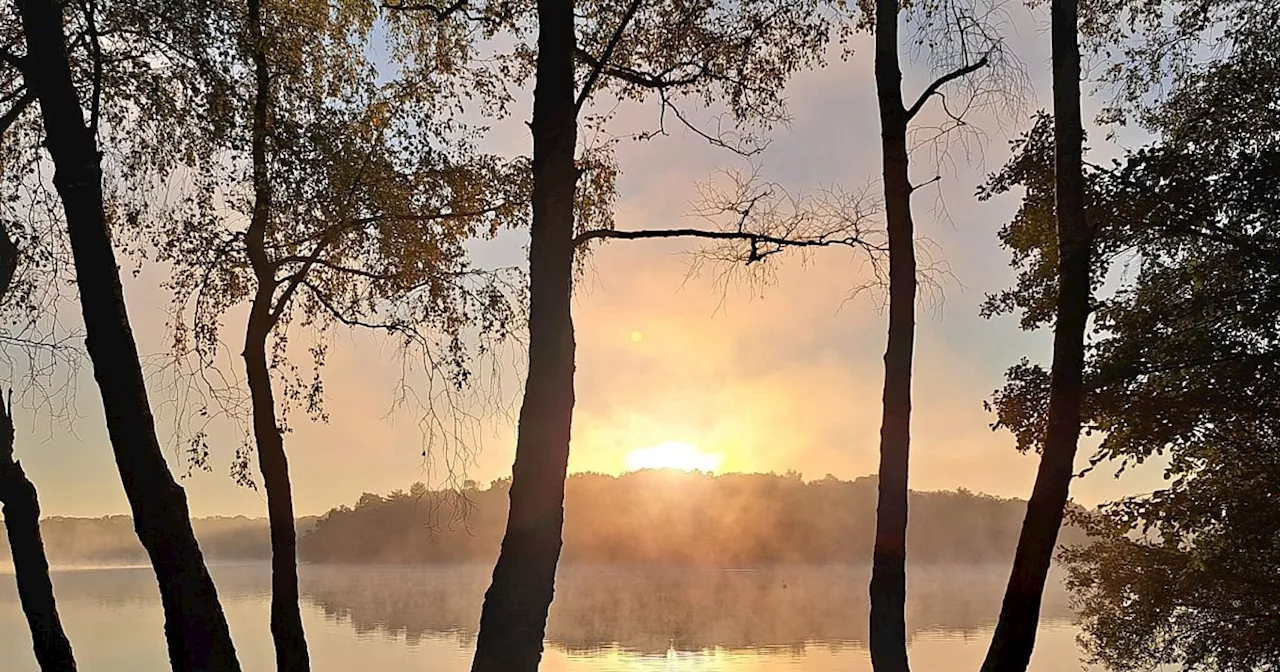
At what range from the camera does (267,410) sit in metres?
7.68

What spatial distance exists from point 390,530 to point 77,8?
49710 millimetres

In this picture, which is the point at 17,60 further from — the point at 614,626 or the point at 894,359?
the point at 614,626

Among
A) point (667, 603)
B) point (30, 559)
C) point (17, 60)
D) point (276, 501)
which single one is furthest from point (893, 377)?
point (667, 603)

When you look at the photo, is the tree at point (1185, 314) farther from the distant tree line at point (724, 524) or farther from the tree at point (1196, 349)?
the distant tree line at point (724, 524)

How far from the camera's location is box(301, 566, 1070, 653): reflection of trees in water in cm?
3180

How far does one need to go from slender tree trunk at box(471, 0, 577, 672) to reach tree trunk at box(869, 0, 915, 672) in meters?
1.96

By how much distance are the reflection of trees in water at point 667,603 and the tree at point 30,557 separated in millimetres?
22209

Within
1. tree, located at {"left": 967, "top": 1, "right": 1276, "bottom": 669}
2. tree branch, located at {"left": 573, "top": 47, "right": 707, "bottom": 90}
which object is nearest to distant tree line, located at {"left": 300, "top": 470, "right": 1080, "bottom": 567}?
tree, located at {"left": 967, "top": 1, "right": 1276, "bottom": 669}

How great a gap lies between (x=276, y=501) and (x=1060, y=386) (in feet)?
17.5

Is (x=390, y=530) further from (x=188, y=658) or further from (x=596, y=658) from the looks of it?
(x=188, y=658)

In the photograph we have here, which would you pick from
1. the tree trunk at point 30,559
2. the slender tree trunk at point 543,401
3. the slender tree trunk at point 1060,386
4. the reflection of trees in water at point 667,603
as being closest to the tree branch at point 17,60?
the tree trunk at point 30,559

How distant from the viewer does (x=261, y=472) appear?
7609 mm

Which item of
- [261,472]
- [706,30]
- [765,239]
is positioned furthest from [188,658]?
[706,30]

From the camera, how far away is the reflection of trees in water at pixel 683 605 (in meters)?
31.8
